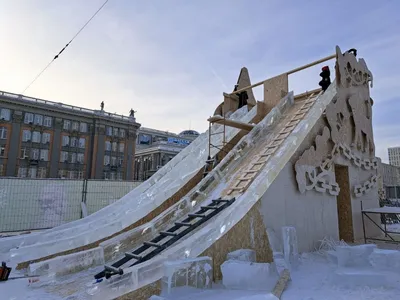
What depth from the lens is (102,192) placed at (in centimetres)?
1172

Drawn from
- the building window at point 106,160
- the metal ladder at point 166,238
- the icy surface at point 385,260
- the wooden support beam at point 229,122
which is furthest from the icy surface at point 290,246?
the building window at point 106,160

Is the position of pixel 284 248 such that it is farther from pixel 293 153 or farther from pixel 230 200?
pixel 293 153

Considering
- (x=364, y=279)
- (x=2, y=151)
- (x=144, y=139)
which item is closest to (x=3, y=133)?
(x=2, y=151)

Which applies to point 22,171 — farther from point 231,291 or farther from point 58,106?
point 231,291

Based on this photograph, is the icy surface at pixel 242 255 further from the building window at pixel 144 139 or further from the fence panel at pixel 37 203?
the building window at pixel 144 139

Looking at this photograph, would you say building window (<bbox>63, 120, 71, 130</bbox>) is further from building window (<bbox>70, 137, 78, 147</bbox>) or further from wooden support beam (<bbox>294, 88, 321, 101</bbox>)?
wooden support beam (<bbox>294, 88, 321, 101</bbox>)

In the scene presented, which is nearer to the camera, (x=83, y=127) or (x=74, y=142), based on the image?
(x=74, y=142)

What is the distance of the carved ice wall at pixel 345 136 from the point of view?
7.23 metres

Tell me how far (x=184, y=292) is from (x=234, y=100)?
35.1 feet

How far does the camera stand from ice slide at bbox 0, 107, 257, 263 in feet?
19.6

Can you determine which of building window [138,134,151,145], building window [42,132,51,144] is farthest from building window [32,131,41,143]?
building window [138,134,151,145]

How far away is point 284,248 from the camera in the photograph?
18.2ft

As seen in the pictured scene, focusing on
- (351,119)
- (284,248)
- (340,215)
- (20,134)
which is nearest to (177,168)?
(284,248)

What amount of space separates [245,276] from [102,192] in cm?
892
